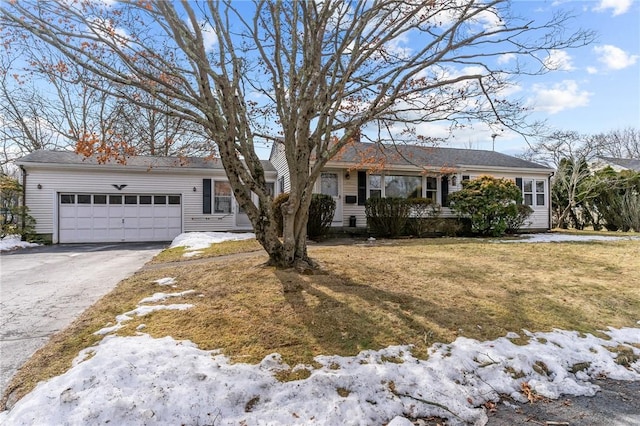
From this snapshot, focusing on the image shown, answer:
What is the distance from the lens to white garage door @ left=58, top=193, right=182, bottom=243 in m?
14.3

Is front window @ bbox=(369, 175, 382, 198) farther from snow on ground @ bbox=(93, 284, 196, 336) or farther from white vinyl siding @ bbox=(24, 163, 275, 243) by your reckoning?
snow on ground @ bbox=(93, 284, 196, 336)

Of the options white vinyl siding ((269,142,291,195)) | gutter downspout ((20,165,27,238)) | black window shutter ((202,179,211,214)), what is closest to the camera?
gutter downspout ((20,165,27,238))

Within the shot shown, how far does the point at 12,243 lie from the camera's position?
12875mm

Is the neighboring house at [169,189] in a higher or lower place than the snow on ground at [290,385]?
higher

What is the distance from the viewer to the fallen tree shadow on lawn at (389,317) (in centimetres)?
351

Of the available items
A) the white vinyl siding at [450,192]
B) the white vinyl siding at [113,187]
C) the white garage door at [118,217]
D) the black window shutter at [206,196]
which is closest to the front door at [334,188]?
the white vinyl siding at [450,192]

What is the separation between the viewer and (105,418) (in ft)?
7.36

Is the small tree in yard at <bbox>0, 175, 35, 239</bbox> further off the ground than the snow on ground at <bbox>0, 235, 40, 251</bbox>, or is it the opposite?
the small tree in yard at <bbox>0, 175, 35, 239</bbox>

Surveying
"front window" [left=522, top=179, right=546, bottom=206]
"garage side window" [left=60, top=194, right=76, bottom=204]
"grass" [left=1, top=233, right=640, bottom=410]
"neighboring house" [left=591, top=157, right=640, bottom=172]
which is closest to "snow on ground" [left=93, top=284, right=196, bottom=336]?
"grass" [left=1, top=233, right=640, bottom=410]

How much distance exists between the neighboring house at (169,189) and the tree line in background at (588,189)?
429cm

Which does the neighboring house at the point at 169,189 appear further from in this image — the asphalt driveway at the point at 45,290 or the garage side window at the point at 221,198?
the asphalt driveway at the point at 45,290

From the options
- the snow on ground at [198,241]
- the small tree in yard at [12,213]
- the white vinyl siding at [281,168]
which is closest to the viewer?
the snow on ground at [198,241]

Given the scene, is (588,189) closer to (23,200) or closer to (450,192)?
(450,192)

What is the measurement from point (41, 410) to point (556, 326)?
195 inches
